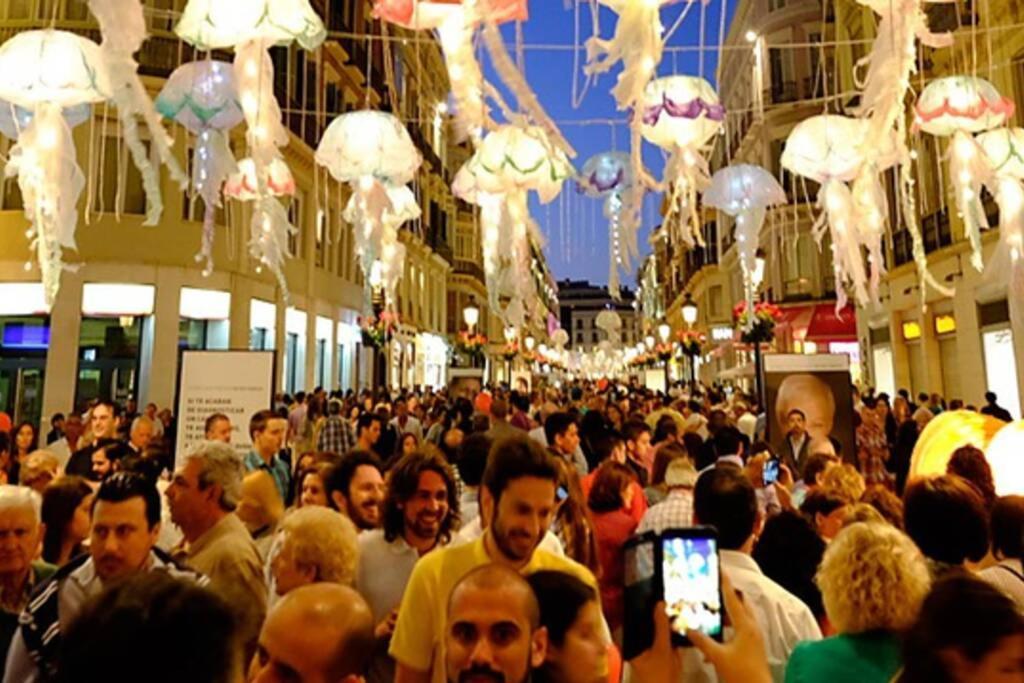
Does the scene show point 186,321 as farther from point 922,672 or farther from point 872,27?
point 872,27

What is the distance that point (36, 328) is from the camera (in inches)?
575

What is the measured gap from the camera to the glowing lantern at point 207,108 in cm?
582

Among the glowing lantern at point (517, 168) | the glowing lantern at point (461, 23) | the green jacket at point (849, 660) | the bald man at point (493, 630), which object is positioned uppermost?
the glowing lantern at point (461, 23)

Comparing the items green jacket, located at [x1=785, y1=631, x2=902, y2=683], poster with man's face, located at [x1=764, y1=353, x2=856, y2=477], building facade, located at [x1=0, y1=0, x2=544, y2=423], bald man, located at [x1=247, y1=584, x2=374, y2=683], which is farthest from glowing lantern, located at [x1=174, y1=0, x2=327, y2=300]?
poster with man's face, located at [x1=764, y1=353, x2=856, y2=477]

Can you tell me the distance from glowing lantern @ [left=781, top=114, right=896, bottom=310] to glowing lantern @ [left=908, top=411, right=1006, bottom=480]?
1561 millimetres

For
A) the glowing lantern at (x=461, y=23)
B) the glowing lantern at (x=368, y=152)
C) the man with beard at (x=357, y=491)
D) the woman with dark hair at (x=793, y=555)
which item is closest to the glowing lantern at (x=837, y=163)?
the glowing lantern at (x=461, y=23)

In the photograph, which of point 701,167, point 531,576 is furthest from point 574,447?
point 531,576

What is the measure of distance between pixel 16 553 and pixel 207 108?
432cm

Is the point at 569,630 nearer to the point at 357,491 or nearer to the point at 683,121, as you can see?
the point at 357,491

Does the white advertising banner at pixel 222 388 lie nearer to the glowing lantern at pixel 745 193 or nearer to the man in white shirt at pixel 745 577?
→ the glowing lantern at pixel 745 193

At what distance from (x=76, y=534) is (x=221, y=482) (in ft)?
2.81

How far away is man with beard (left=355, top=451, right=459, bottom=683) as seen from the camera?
2.70m

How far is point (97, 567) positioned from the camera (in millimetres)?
2330

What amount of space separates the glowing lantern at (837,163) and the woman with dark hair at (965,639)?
560 centimetres
